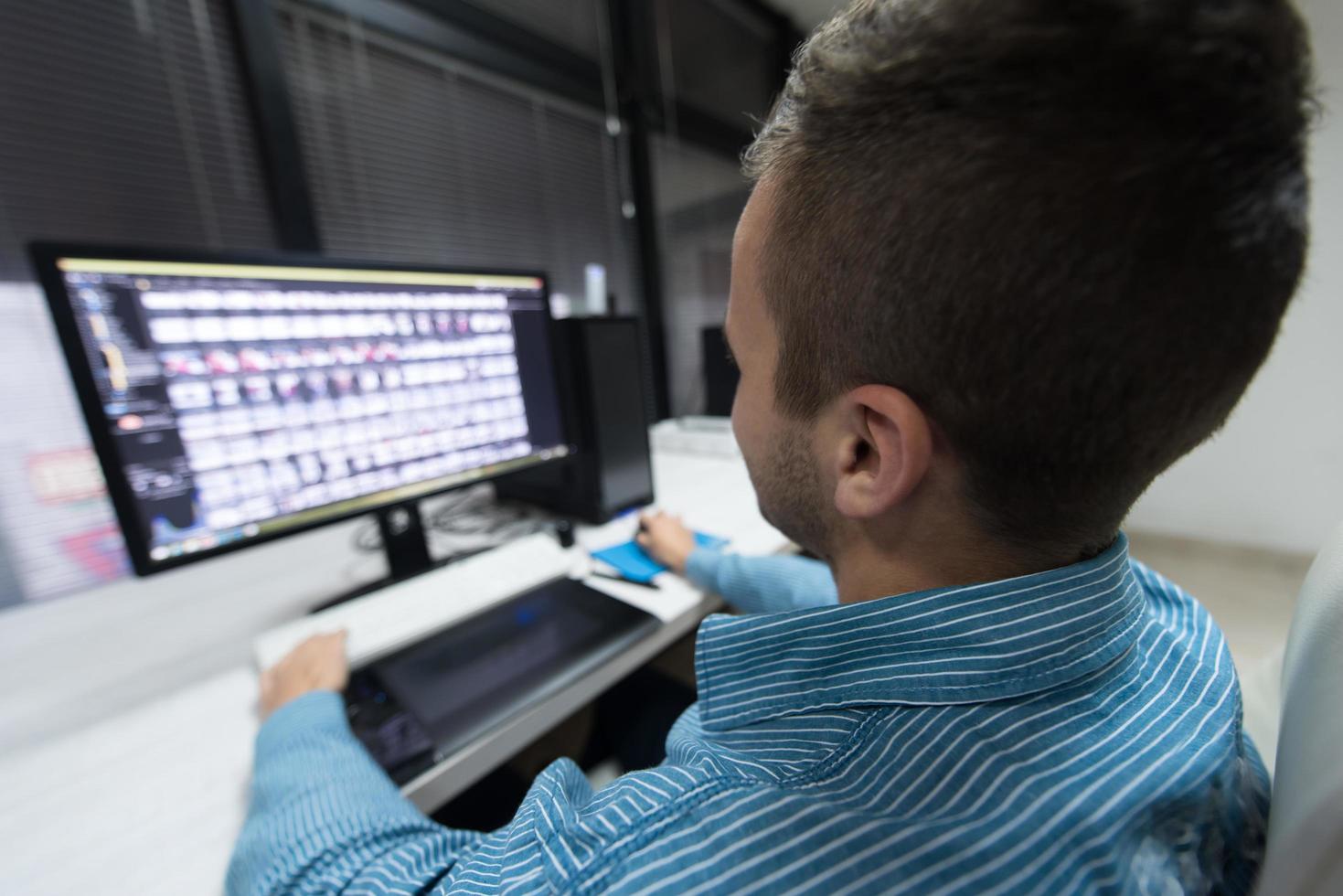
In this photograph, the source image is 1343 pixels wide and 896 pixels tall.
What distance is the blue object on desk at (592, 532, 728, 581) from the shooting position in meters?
0.81

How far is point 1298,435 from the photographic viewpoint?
135 cm

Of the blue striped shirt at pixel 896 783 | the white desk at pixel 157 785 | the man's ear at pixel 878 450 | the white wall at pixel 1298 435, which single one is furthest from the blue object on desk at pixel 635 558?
the white wall at pixel 1298 435

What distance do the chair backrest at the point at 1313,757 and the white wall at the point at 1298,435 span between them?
1.22m

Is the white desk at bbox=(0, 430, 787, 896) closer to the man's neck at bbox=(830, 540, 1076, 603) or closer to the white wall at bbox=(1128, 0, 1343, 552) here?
the man's neck at bbox=(830, 540, 1076, 603)

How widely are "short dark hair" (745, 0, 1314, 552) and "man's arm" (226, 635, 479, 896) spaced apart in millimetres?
509

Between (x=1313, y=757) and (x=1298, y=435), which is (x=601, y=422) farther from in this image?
(x=1298, y=435)

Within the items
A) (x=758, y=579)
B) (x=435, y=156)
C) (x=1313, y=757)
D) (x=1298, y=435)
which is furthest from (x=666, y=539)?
(x=1298, y=435)

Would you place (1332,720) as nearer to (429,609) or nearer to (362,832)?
(362,832)

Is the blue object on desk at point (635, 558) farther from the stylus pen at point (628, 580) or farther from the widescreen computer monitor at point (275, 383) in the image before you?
the widescreen computer monitor at point (275, 383)

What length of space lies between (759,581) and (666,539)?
18cm

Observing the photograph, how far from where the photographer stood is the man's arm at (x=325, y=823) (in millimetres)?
381

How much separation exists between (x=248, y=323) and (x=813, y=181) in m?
0.71

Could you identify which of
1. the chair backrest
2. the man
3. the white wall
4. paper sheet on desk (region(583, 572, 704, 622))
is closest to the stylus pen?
paper sheet on desk (region(583, 572, 704, 622))

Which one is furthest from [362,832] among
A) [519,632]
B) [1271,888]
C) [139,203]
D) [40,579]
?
[139,203]
